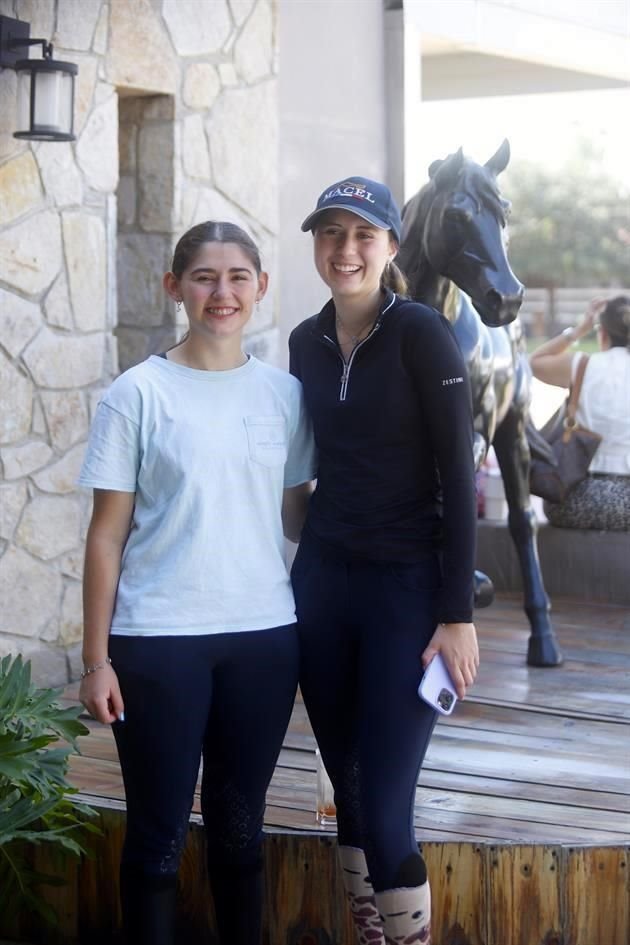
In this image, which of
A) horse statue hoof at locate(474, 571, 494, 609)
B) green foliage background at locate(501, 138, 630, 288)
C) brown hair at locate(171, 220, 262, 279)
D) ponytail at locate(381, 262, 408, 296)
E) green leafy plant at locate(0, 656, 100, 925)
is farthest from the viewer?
green foliage background at locate(501, 138, 630, 288)

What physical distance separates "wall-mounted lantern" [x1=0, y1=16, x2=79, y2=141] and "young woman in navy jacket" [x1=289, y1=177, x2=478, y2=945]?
181 centimetres

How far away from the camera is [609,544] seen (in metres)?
6.40

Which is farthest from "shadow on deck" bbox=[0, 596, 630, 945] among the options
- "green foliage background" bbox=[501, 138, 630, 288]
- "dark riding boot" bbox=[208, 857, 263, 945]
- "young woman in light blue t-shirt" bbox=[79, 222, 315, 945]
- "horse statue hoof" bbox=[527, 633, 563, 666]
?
"green foliage background" bbox=[501, 138, 630, 288]

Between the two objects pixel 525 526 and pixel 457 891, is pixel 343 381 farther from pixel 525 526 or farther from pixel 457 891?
pixel 525 526

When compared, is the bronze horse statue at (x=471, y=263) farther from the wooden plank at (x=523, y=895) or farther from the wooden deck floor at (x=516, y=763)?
the wooden plank at (x=523, y=895)

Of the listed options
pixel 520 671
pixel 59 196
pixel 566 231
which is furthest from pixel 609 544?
pixel 566 231

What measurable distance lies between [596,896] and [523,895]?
0.17 meters

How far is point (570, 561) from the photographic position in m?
6.53

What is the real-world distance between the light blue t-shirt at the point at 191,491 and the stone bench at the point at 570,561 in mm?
4084

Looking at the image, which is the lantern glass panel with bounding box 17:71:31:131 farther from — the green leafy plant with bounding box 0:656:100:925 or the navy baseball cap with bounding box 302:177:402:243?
the navy baseball cap with bounding box 302:177:402:243

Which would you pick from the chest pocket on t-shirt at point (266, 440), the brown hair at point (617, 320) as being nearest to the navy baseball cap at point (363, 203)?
the chest pocket on t-shirt at point (266, 440)

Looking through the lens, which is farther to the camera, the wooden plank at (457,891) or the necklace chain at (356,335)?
the wooden plank at (457,891)

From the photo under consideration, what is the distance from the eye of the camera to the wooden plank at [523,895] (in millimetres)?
3203

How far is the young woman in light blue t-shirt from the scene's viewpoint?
2455 millimetres
